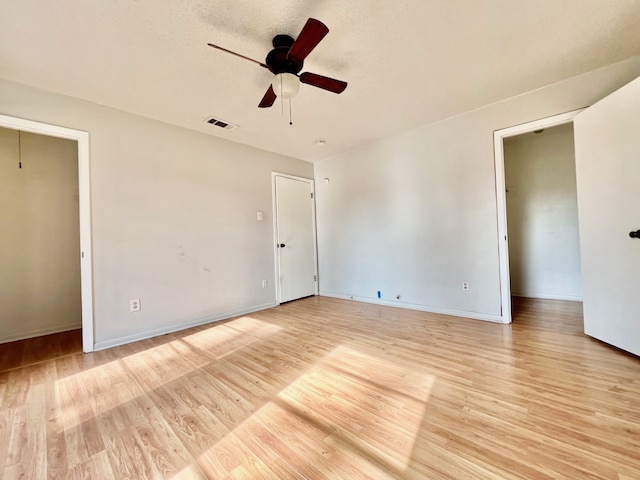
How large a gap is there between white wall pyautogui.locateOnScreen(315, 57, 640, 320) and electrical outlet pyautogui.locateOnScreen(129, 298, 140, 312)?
2.88 meters

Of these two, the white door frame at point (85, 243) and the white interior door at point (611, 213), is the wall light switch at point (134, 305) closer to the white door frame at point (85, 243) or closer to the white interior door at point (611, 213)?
the white door frame at point (85, 243)

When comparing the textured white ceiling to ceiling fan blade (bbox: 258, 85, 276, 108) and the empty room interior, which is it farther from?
ceiling fan blade (bbox: 258, 85, 276, 108)

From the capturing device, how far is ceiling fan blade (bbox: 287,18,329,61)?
135cm

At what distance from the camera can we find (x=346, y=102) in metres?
2.67

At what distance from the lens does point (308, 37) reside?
4.75 ft

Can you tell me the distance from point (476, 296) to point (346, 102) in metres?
2.72

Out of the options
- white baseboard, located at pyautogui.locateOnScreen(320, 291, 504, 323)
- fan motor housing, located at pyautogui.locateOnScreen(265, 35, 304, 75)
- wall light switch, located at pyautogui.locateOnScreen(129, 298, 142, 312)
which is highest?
fan motor housing, located at pyautogui.locateOnScreen(265, 35, 304, 75)

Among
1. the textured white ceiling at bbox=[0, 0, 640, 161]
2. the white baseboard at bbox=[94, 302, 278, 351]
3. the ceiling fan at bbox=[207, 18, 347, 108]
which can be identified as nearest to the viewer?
the textured white ceiling at bbox=[0, 0, 640, 161]

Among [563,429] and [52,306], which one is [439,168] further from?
[52,306]

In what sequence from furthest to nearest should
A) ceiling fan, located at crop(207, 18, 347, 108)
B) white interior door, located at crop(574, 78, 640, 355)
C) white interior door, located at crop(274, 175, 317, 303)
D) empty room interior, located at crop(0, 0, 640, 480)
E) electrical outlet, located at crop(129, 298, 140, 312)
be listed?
white interior door, located at crop(274, 175, 317, 303) < electrical outlet, located at crop(129, 298, 140, 312) < white interior door, located at crop(574, 78, 640, 355) < ceiling fan, located at crop(207, 18, 347, 108) < empty room interior, located at crop(0, 0, 640, 480)

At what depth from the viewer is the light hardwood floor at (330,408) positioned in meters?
1.14

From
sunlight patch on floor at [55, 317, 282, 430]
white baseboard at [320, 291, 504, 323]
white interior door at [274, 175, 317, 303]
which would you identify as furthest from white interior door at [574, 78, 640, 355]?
white interior door at [274, 175, 317, 303]

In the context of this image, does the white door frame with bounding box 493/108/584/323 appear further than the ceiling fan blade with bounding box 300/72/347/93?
Yes

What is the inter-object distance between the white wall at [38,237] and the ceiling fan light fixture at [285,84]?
3288mm
